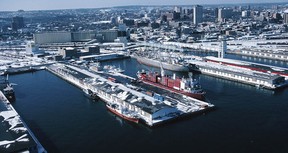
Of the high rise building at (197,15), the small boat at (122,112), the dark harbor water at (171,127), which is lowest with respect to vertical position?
the dark harbor water at (171,127)

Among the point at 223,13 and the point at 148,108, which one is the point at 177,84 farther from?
the point at 223,13

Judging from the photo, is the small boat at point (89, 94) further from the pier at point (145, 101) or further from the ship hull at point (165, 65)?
the ship hull at point (165, 65)

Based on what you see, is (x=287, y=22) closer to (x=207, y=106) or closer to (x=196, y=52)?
(x=196, y=52)

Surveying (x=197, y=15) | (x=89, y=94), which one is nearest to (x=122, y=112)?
(x=89, y=94)

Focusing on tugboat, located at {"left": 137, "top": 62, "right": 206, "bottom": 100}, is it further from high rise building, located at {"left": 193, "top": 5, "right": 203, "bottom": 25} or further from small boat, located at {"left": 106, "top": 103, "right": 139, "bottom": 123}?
high rise building, located at {"left": 193, "top": 5, "right": 203, "bottom": 25}

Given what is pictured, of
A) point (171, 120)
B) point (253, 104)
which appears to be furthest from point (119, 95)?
point (253, 104)

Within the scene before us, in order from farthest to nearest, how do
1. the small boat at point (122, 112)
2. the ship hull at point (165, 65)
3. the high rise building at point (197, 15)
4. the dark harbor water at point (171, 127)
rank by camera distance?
the high rise building at point (197, 15), the ship hull at point (165, 65), the small boat at point (122, 112), the dark harbor water at point (171, 127)

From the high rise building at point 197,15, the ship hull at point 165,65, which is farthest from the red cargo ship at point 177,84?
the high rise building at point 197,15
